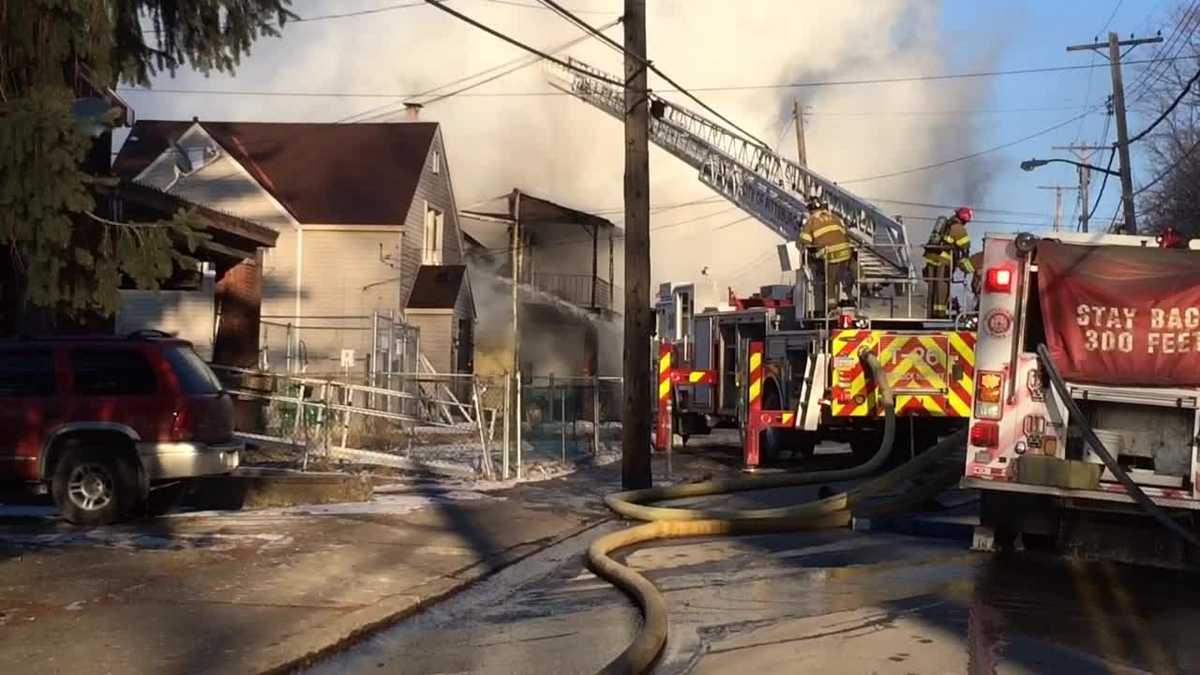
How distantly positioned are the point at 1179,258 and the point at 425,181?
26562 millimetres

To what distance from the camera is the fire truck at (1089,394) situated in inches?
386

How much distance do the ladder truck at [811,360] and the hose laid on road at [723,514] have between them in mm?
491

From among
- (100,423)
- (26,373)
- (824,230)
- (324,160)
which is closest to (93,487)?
(100,423)

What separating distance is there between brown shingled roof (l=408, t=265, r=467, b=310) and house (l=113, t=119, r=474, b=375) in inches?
1.8

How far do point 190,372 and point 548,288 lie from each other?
34.6 m

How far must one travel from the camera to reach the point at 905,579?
9992 mm

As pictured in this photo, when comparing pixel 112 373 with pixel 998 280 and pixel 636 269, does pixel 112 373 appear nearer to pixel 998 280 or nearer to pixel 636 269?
pixel 636 269

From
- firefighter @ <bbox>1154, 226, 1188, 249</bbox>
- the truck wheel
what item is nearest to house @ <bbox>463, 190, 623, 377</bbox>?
the truck wheel

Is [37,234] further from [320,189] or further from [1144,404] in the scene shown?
[320,189]

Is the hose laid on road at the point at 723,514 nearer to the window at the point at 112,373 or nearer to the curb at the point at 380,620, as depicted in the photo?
the curb at the point at 380,620

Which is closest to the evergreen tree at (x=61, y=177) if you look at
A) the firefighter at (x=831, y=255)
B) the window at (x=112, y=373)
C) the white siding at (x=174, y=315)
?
the window at (x=112, y=373)

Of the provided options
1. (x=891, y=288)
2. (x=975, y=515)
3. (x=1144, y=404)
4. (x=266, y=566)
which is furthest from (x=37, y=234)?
(x=891, y=288)

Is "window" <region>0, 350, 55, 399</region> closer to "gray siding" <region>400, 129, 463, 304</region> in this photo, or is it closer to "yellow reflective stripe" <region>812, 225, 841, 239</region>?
"yellow reflective stripe" <region>812, 225, 841, 239</region>

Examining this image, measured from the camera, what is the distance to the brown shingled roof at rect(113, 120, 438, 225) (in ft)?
109
